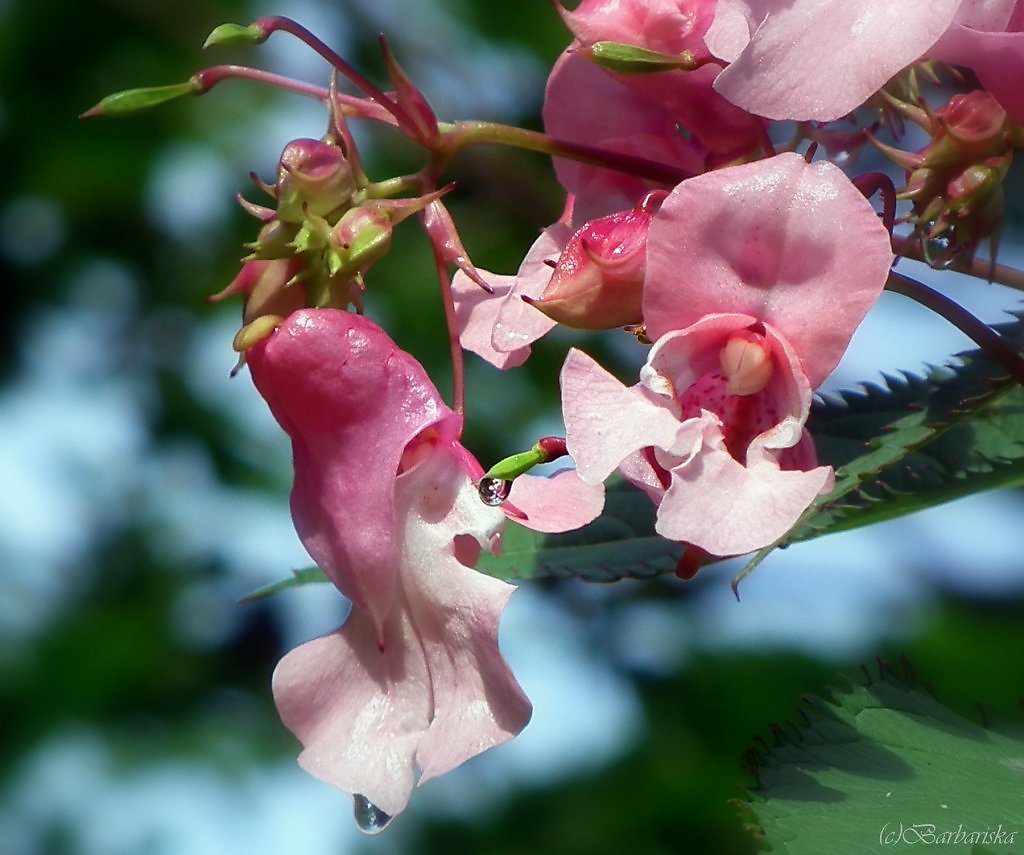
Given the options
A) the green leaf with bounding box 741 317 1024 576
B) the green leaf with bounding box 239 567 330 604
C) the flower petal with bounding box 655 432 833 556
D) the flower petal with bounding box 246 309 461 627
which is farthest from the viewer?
the green leaf with bounding box 239 567 330 604

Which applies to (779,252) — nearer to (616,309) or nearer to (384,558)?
(616,309)

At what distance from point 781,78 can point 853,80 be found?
3cm

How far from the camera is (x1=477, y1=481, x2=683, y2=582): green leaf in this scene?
3.01 ft

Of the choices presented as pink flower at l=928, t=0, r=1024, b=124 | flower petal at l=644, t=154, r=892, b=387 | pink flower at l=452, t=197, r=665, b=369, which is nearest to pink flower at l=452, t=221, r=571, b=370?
pink flower at l=452, t=197, r=665, b=369

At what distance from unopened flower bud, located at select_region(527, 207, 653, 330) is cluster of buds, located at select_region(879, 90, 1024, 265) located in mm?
147

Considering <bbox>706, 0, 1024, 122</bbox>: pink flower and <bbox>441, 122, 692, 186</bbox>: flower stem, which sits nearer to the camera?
<bbox>706, 0, 1024, 122</bbox>: pink flower

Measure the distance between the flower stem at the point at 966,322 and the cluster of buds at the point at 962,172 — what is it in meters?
0.02

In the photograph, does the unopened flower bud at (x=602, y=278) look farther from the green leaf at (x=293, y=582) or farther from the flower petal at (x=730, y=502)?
the green leaf at (x=293, y=582)

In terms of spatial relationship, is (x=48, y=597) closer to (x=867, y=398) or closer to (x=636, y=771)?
(x=636, y=771)

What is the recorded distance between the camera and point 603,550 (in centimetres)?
94

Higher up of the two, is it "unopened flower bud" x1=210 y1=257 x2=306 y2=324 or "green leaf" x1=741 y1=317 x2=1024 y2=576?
"unopened flower bud" x1=210 y1=257 x2=306 y2=324

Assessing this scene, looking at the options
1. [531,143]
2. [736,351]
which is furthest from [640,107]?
[736,351]

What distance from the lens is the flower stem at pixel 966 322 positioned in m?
0.78

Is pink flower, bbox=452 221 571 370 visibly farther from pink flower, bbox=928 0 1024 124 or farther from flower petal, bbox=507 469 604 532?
pink flower, bbox=928 0 1024 124
